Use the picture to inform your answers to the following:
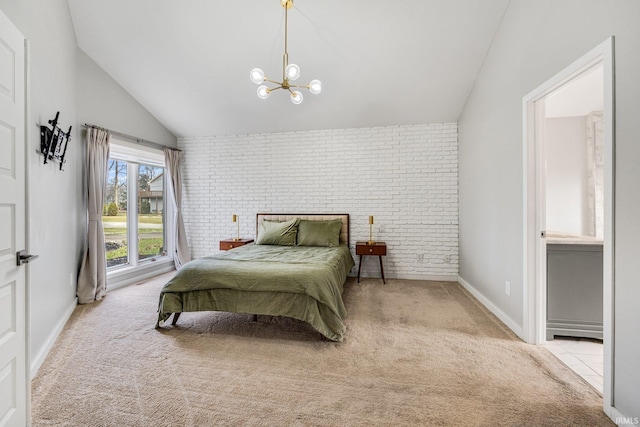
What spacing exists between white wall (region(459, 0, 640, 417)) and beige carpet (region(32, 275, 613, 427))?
447 mm

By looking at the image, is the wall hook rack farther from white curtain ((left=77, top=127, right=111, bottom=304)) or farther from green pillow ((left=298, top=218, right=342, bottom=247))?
green pillow ((left=298, top=218, right=342, bottom=247))

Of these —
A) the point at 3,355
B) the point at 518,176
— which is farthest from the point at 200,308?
the point at 518,176

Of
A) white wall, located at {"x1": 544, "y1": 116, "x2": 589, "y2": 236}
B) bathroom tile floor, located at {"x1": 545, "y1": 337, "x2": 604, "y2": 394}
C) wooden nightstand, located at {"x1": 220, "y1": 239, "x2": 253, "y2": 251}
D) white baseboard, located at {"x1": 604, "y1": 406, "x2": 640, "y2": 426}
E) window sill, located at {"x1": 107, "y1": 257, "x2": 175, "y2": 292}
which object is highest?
white wall, located at {"x1": 544, "y1": 116, "x2": 589, "y2": 236}

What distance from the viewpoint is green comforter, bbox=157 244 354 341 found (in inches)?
95.7

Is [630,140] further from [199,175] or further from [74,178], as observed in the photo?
[199,175]

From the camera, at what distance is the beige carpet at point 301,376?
1.58 meters

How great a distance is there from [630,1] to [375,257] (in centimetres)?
379

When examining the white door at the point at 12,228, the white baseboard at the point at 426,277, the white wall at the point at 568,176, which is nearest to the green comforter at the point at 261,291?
the white door at the point at 12,228

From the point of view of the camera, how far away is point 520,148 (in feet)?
8.32

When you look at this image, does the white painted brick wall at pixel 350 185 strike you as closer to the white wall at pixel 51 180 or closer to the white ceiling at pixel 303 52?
the white ceiling at pixel 303 52

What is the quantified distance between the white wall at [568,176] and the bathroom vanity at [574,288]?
1.45 meters

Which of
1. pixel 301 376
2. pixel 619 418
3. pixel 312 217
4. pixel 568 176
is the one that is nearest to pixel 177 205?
pixel 312 217

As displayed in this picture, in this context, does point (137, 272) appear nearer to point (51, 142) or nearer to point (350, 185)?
point (51, 142)

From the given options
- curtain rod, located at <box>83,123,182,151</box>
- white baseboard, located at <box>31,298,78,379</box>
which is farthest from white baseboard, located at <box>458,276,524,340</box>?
curtain rod, located at <box>83,123,182,151</box>
